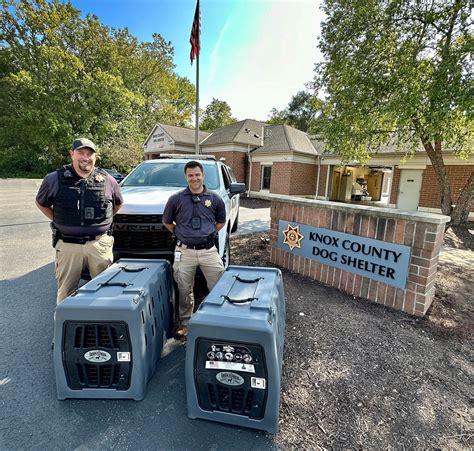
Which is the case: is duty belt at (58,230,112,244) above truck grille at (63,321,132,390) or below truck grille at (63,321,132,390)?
above

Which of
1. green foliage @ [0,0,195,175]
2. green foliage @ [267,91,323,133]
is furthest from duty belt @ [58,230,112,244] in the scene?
green foliage @ [267,91,323,133]

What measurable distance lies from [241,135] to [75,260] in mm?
18954

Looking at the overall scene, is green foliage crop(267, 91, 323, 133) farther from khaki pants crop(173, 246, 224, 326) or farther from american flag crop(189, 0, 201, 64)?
khaki pants crop(173, 246, 224, 326)

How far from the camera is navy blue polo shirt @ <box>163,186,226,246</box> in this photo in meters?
3.01

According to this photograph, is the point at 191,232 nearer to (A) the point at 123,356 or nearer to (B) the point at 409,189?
(A) the point at 123,356

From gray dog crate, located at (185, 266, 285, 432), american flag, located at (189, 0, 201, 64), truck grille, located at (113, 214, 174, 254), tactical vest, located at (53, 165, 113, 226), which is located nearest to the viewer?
gray dog crate, located at (185, 266, 285, 432)

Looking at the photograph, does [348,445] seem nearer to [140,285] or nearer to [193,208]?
[140,285]

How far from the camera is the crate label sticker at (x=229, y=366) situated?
191cm

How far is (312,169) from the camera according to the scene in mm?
18641

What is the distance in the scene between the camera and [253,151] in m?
19.6

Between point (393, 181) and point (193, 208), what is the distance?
52.7ft

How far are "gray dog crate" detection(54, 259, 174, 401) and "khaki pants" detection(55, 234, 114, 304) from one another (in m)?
0.54

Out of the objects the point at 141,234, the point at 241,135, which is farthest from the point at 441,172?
the point at 241,135

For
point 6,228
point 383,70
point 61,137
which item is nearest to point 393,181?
point 383,70
